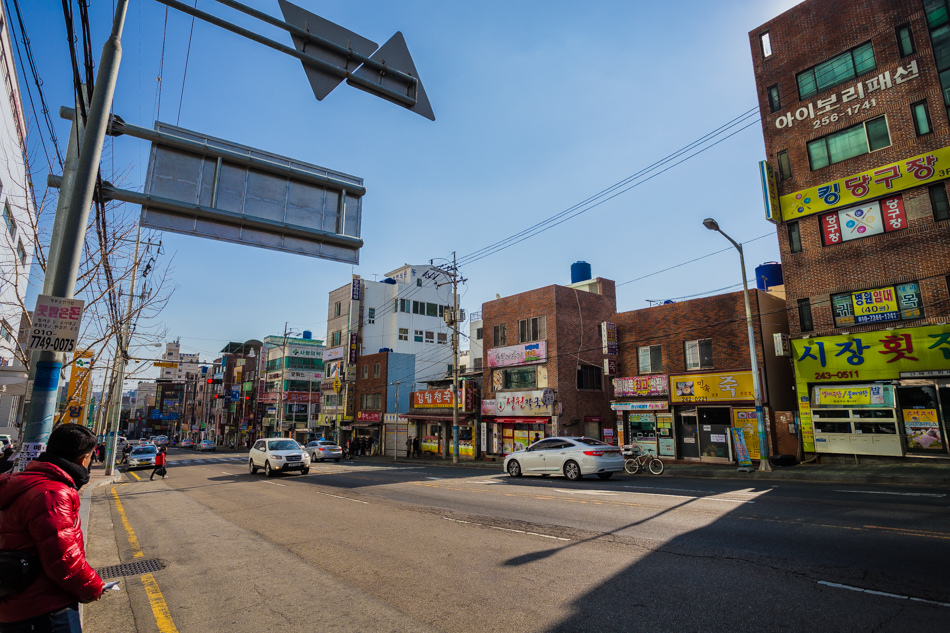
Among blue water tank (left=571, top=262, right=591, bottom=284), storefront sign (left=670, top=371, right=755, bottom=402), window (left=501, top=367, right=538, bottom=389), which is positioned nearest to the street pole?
storefront sign (left=670, top=371, right=755, bottom=402)

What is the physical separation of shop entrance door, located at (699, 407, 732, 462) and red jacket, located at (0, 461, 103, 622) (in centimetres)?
2588

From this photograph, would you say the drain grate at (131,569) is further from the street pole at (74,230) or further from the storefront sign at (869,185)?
the storefront sign at (869,185)

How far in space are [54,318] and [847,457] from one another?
25308 mm

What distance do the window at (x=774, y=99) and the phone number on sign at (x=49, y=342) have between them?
1138 inches

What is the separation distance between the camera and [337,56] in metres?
6.51

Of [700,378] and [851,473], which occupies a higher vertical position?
[700,378]

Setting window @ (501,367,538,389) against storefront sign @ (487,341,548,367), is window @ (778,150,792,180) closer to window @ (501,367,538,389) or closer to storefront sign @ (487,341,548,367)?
storefront sign @ (487,341,548,367)

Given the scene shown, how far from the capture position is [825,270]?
22.0 meters

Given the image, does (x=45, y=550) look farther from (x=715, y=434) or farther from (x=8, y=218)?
(x=715, y=434)

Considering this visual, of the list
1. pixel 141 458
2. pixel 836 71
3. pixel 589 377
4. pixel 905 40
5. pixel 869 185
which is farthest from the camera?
pixel 589 377

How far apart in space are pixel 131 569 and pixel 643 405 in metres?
24.6

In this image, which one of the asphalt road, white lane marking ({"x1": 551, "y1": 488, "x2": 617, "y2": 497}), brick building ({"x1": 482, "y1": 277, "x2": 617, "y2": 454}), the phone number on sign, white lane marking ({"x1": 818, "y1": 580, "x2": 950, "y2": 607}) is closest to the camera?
white lane marking ({"x1": 818, "y1": 580, "x2": 950, "y2": 607})

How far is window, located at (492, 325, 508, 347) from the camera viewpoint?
118ft

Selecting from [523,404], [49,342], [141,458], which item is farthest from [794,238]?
[141,458]
